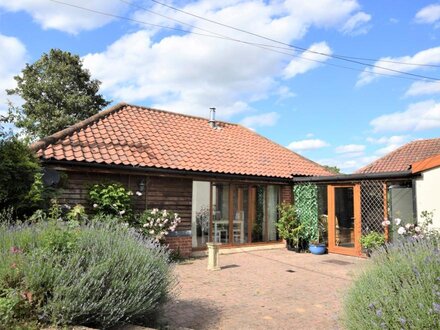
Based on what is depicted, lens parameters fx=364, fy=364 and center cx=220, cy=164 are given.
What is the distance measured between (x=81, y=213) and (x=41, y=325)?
5147mm

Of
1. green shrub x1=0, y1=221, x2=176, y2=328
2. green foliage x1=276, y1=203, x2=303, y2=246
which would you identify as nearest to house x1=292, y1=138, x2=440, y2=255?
green foliage x1=276, y1=203, x2=303, y2=246

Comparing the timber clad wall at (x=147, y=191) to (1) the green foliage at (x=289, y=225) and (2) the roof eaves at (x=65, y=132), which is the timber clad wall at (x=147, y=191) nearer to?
(2) the roof eaves at (x=65, y=132)

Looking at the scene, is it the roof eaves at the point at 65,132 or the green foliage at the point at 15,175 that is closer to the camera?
the green foliage at the point at 15,175

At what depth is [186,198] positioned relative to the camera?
1112 cm

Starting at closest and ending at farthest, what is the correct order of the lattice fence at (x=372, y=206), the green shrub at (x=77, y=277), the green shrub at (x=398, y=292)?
the green shrub at (x=398, y=292)
the green shrub at (x=77, y=277)
the lattice fence at (x=372, y=206)

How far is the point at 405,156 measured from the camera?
1936 cm

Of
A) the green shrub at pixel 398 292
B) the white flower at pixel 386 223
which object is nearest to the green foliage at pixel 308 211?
the white flower at pixel 386 223

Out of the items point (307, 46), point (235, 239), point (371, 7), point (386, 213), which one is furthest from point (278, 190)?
point (371, 7)

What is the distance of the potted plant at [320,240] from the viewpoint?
38.8 ft

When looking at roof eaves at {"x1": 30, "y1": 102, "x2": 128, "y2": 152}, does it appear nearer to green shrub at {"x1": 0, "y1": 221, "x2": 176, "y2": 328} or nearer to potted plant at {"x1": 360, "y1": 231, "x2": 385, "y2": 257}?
green shrub at {"x1": 0, "y1": 221, "x2": 176, "y2": 328}

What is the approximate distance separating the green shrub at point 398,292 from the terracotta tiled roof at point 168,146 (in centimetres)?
742

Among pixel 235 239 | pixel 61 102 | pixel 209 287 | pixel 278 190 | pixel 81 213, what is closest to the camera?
pixel 209 287

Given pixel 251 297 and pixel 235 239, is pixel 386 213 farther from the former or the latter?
pixel 251 297

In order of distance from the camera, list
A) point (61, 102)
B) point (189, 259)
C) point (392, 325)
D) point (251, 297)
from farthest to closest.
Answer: point (61, 102) → point (189, 259) → point (251, 297) → point (392, 325)
